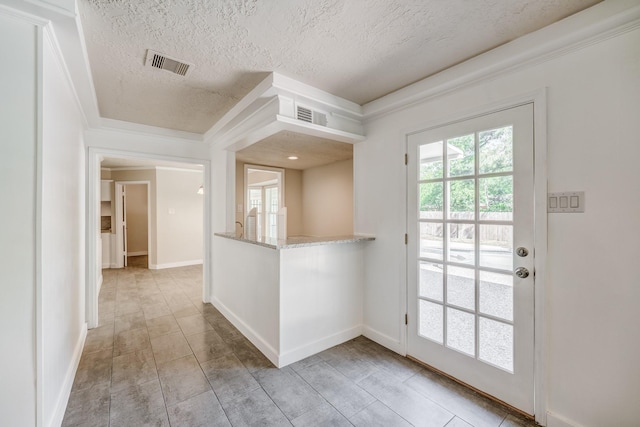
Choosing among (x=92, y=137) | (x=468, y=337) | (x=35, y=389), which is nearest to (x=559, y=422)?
(x=468, y=337)

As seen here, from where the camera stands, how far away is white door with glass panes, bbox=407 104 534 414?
5.74ft

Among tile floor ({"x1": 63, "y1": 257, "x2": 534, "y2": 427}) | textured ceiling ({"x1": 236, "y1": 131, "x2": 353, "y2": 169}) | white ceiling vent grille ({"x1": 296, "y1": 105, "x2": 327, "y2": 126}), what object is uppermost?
white ceiling vent grille ({"x1": 296, "y1": 105, "x2": 327, "y2": 126})

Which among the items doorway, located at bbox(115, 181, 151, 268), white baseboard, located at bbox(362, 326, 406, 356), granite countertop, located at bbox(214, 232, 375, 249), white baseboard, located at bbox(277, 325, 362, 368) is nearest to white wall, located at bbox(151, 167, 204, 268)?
doorway, located at bbox(115, 181, 151, 268)

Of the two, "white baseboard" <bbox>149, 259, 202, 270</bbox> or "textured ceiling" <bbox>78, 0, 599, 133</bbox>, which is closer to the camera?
"textured ceiling" <bbox>78, 0, 599, 133</bbox>

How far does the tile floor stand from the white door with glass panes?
249mm

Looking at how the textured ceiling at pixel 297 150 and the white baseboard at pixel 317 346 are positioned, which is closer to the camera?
the white baseboard at pixel 317 346

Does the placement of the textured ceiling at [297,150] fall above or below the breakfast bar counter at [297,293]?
above

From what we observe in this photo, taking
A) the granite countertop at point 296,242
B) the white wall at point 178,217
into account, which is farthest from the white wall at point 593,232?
the white wall at point 178,217

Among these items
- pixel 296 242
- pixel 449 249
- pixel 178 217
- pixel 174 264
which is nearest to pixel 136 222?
Result: pixel 178 217

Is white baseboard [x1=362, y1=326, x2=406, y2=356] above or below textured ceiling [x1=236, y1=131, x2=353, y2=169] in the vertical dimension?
below

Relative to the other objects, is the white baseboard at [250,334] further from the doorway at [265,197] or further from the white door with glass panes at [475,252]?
the doorway at [265,197]

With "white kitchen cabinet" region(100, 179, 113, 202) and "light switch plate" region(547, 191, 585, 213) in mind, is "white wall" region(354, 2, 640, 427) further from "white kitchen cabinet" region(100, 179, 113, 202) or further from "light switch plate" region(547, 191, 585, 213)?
"white kitchen cabinet" region(100, 179, 113, 202)

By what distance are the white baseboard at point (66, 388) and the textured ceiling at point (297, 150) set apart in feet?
8.50

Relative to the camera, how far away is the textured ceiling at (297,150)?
10.0 feet
